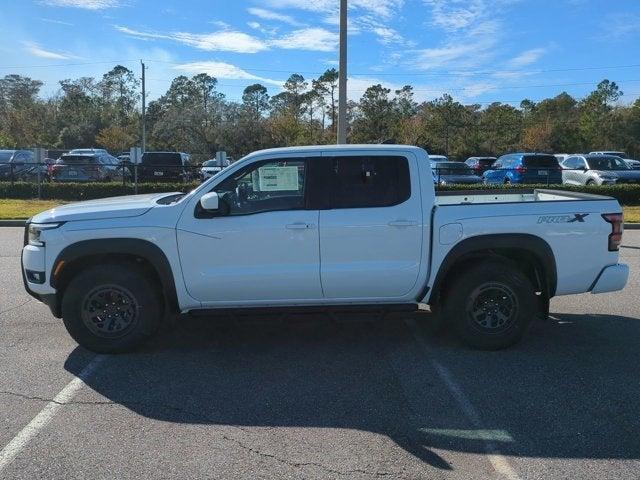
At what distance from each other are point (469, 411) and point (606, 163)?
22740 millimetres

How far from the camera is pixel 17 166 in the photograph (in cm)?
2798

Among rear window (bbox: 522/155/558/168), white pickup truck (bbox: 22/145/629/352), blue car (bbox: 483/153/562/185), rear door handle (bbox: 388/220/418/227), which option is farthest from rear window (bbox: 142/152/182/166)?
rear door handle (bbox: 388/220/418/227)

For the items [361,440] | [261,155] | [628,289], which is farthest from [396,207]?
[628,289]

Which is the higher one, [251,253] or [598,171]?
[598,171]

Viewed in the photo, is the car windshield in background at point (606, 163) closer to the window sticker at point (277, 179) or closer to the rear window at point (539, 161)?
the rear window at point (539, 161)

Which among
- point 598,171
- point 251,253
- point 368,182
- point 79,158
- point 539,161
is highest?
point 79,158

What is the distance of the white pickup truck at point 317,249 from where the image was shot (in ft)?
16.8

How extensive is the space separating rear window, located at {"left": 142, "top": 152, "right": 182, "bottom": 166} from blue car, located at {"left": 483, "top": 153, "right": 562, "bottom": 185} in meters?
14.1

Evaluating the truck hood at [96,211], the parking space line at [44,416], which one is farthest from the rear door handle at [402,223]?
the parking space line at [44,416]

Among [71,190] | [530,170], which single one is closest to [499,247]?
[71,190]

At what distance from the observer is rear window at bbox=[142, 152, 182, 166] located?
27.2m

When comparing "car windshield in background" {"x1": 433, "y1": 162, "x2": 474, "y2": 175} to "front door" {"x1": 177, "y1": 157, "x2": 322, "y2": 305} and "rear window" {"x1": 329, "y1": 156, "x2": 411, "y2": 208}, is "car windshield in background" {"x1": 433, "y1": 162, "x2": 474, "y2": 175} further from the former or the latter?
"front door" {"x1": 177, "y1": 157, "x2": 322, "y2": 305}

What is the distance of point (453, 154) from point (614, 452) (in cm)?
5499

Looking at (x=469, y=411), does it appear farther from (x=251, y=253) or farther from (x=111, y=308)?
(x=111, y=308)
